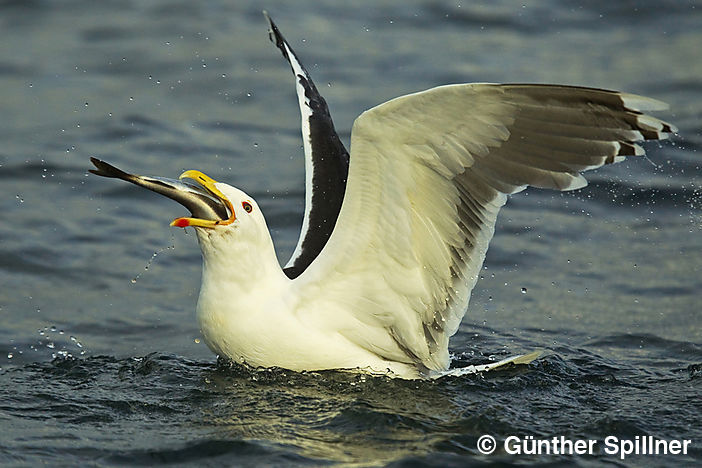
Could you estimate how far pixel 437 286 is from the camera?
17.9 ft

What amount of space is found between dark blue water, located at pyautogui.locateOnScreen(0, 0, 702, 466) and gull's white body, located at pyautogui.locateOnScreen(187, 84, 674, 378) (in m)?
0.24

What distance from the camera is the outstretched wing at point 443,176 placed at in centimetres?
479

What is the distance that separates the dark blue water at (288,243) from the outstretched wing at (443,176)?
0.48 meters

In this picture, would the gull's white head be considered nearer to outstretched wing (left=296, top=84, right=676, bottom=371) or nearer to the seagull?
the seagull

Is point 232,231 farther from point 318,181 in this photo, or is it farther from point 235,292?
point 318,181

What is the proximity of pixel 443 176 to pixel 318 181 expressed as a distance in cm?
153

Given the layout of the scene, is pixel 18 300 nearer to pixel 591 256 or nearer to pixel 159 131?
pixel 159 131

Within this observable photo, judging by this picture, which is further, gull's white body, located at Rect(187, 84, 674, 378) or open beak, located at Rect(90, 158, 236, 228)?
open beak, located at Rect(90, 158, 236, 228)

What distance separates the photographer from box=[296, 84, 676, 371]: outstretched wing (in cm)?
479

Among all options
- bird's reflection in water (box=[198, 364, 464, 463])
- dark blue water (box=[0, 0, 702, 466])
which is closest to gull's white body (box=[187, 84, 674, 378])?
bird's reflection in water (box=[198, 364, 464, 463])

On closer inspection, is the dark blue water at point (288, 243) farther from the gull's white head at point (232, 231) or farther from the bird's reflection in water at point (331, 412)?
the gull's white head at point (232, 231)

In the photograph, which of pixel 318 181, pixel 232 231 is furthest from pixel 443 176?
pixel 318 181

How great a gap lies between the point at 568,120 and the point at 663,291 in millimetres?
2960

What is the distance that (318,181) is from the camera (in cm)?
642
